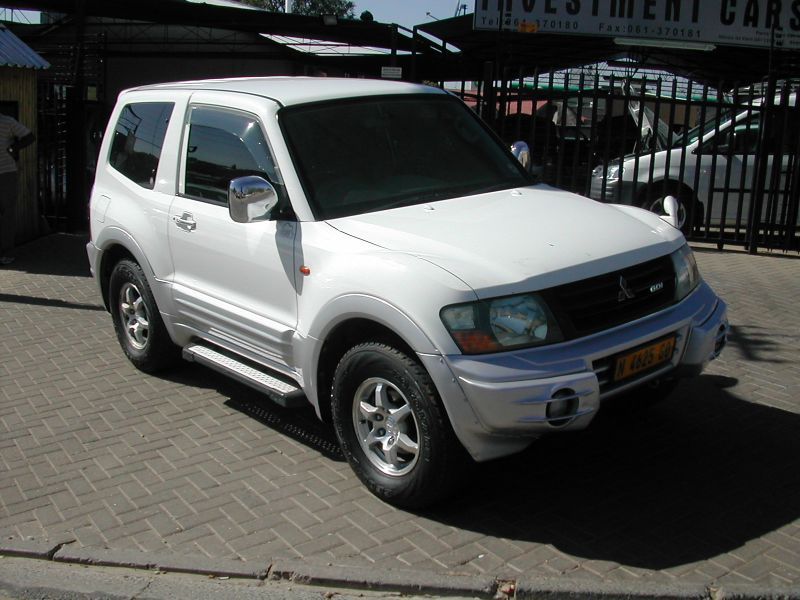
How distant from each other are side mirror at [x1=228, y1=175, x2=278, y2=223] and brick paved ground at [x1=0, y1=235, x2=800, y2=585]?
1345 millimetres

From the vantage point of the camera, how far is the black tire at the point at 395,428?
4.09 meters

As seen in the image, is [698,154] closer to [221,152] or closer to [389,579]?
[221,152]

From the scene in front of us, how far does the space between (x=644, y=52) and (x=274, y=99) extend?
12453 millimetres

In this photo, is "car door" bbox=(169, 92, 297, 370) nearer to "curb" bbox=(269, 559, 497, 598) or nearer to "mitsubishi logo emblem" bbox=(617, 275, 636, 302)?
"curb" bbox=(269, 559, 497, 598)

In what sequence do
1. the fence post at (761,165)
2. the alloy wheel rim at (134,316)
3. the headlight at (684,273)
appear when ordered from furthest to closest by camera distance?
the fence post at (761,165), the alloy wheel rim at (134,316), the headlight at (684,273)

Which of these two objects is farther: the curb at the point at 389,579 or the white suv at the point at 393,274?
the white suv at the point at 393,274

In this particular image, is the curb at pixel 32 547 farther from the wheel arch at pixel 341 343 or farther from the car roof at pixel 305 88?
the car roof at pixel 305 88

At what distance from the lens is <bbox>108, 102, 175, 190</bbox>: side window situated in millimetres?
6113

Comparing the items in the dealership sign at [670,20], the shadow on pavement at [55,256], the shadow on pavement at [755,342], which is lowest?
the shadow on pavement at [55,256]

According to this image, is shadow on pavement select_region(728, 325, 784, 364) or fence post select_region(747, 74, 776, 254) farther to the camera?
fence post select_region(747, 74, 776, 254)

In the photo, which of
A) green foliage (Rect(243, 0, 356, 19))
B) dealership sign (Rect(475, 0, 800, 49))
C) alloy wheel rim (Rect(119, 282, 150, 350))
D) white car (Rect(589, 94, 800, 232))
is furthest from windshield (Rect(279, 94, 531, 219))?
green foliage (Rect(243, 0, 356, 19))

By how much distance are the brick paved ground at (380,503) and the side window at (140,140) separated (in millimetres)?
1428

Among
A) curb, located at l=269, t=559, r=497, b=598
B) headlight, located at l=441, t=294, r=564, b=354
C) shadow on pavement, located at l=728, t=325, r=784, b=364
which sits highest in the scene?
headlight, located at l=441, t=294, r=564, b=354

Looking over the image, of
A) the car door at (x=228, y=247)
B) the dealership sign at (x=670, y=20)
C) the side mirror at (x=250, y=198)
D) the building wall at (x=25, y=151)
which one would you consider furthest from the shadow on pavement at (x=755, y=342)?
the building wall at (x=25, y=151)
